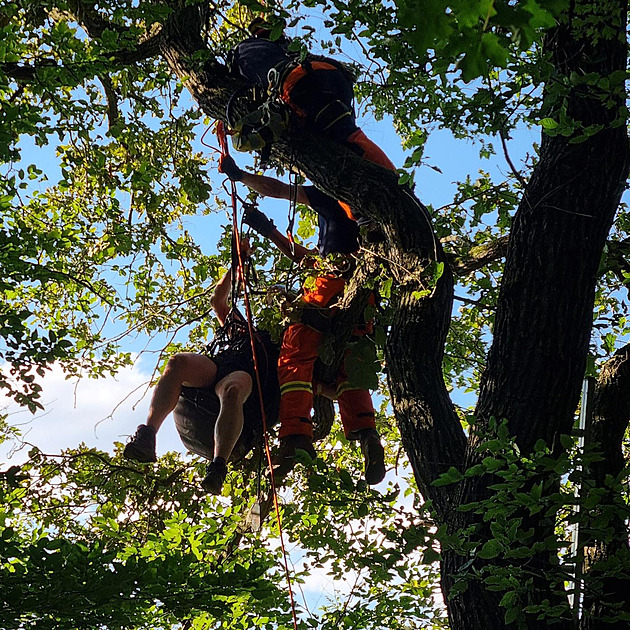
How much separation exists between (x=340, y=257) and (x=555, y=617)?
2.56 meters

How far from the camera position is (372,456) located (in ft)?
14.8

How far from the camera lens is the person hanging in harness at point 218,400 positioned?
4164mm

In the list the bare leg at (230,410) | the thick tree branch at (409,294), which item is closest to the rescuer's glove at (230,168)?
the thick tree branch at (409,294)

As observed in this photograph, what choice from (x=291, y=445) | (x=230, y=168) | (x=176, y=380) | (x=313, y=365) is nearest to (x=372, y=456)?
(x=291, y=445)

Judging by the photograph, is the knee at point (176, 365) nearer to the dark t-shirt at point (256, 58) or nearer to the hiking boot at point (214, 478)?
the hiking boot at point (214, 478)

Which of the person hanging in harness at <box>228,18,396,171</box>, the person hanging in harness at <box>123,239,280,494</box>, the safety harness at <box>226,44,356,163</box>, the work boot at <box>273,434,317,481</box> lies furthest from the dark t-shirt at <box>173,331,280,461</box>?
the person hanging in harness at <box>228,18,396,171</box>

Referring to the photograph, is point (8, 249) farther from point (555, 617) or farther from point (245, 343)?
point (555, 617)

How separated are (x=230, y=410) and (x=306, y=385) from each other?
504 mm

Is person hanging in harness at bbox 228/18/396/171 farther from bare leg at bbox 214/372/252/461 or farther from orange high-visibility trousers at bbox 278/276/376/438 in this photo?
bare leg at bbox 214/372/252/461

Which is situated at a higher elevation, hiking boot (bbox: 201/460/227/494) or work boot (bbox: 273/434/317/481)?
work boot (bbox: 273/434/317/481)

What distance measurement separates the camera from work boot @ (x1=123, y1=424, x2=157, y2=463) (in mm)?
4020

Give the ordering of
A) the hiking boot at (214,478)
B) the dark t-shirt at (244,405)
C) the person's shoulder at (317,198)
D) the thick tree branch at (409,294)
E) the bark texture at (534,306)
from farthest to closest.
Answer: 1. the person's shoulder at (317,198)
2. the dark t-shirt at (244,405)
3. the hiking boot at (214,478)
4. the thick tree branch at (409,294)
5. the bark texture at (534,306)

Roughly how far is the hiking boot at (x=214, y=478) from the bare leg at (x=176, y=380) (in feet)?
1.34

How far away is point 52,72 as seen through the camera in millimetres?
3410
